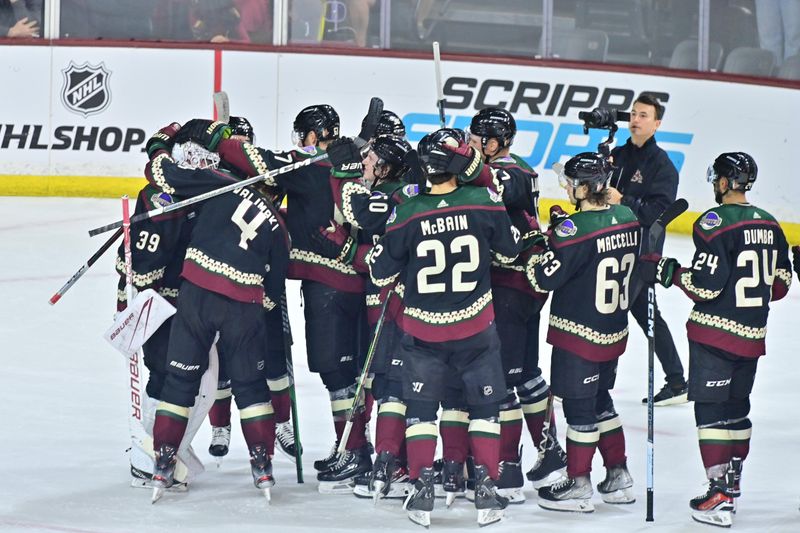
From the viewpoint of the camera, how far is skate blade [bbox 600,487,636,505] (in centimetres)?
525

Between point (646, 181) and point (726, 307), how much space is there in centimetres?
153

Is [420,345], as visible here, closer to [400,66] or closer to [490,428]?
[490,428]

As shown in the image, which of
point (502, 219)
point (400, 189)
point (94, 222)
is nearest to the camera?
point (502, 219)

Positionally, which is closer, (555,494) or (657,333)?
(555,494)

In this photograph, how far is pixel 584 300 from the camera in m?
5.09

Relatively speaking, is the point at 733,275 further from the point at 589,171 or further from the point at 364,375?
the point at 364,375

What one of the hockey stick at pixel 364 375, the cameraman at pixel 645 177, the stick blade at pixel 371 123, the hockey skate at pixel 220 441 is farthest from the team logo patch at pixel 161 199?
the cameraman at pixel 645 177

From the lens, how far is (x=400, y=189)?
5.18m

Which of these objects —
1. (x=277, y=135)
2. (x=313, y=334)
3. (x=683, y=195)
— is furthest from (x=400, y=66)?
(x=313, y=334)

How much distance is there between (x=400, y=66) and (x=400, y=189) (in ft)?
16.1

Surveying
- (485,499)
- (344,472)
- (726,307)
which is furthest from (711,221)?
(344,472)

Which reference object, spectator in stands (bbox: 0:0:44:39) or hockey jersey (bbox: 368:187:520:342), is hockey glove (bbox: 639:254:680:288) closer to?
hockey jersey (bbox: 368:187:520:342)

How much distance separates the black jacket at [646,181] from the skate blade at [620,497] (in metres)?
1.51

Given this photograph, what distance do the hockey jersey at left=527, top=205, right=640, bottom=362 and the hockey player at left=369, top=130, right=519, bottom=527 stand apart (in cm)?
18
